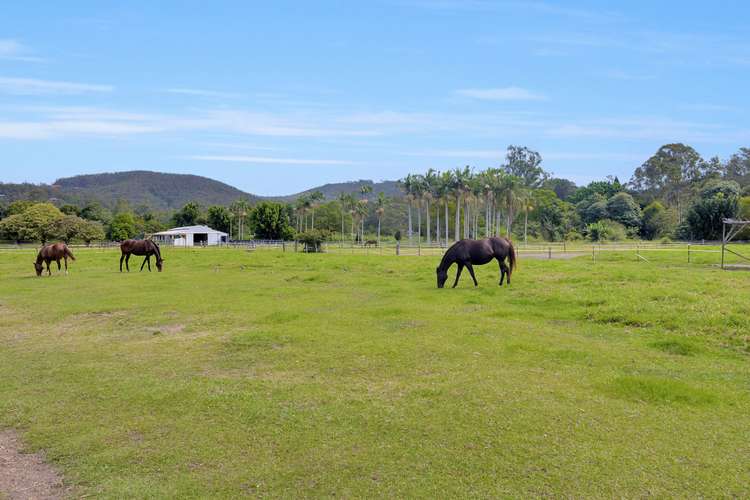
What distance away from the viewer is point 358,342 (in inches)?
428

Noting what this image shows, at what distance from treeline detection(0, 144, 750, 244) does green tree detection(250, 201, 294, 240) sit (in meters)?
0.17

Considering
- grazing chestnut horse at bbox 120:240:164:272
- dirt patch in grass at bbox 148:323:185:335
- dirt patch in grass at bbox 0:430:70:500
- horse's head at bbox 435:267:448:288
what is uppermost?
grazing chestnut horse at bbox 120:240:164:272

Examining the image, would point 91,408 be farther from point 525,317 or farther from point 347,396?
point 525,317

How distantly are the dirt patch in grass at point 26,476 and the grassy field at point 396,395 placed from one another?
0.17m

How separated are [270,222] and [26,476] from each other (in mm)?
85447

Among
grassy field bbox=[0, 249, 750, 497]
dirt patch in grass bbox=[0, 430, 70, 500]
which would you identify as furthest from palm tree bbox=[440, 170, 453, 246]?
dirt patch in grass bbox=[0, 430, 70, 500]

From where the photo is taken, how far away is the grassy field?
208 inches

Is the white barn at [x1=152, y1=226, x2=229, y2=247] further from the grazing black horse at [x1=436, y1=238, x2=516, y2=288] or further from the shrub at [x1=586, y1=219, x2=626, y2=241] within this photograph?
the grazing black horse at [x1=436, y1=238, x2=516, y2=288]

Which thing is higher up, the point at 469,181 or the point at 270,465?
the point at 469,181

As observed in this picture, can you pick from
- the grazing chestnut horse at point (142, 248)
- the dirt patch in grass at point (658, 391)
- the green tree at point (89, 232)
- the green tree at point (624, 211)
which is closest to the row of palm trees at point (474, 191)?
the green tree at point (624, 211)

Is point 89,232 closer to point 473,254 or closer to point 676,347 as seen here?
point 473,254

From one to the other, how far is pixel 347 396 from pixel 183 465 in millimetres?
2594

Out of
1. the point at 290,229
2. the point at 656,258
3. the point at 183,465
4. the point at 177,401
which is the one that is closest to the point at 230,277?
the point at 177,401

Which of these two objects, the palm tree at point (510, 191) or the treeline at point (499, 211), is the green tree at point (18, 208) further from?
the palm tree at point (510, 191)
